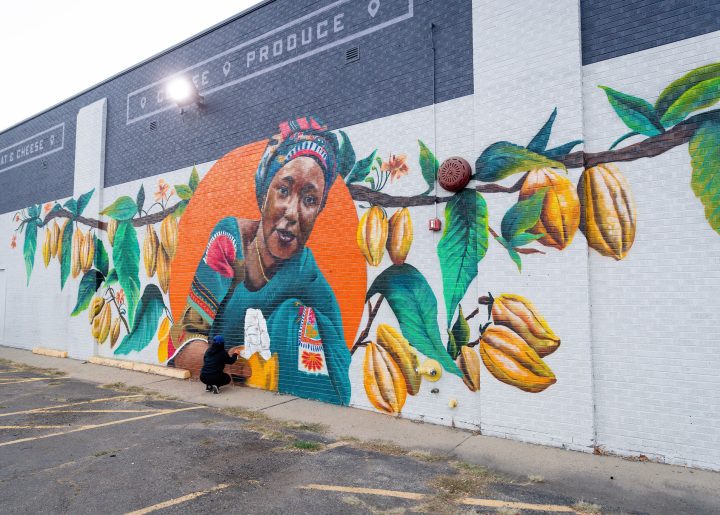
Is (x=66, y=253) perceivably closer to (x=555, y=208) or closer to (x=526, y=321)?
(x=526, y=321)

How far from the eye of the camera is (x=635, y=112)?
6.09 metres

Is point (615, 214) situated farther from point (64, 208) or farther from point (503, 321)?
point (64, 208)

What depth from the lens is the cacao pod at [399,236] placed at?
7859mm

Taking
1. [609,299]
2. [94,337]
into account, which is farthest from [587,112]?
[94,337]

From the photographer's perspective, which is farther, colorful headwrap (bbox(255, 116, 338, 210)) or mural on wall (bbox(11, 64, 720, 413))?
colorful headwrap (bbox(255, 116, 338, 210))

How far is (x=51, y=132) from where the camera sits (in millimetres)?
16219

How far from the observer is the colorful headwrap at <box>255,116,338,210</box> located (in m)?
9.01

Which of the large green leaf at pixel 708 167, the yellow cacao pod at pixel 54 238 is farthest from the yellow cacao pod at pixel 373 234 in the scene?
the yellow cacao pod at pixel 54 238

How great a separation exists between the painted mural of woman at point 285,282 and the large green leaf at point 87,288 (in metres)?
5.07

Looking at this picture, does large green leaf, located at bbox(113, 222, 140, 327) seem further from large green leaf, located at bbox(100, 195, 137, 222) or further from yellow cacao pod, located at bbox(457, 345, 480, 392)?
yellow cacao pod, located at bbox(457, 345, 480, 392)

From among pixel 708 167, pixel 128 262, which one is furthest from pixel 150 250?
pixel 708 167

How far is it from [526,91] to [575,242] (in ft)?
7.44

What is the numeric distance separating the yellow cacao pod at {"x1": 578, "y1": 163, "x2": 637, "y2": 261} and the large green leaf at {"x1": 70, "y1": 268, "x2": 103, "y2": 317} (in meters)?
13.0

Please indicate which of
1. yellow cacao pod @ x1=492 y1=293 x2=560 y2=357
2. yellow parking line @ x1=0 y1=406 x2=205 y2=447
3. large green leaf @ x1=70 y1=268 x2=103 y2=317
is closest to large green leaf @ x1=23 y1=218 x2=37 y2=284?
large green leaf @ x1=70 y1=268 x2=103 y2=317
